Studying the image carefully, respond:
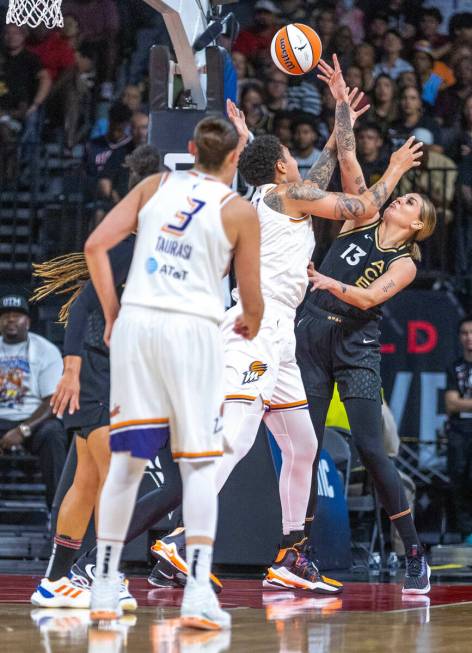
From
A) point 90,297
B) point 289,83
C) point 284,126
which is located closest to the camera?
point 90,297

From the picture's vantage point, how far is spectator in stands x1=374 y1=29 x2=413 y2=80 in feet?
47.1

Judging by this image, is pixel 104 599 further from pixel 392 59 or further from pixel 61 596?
pixel 392 59

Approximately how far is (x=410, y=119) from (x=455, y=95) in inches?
43.2

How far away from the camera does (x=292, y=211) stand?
6.48 meters

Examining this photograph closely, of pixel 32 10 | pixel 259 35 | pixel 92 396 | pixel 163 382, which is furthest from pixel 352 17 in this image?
pixel 163 382

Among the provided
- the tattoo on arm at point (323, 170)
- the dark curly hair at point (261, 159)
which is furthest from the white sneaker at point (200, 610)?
the tattoo on arm at point (323, 170)

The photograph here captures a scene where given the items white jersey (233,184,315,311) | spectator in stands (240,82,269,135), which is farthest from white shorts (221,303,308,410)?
spectator in stands (240,82,269,135)

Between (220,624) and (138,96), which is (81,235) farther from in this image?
(220,624)

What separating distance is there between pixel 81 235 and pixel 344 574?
19.0 ft

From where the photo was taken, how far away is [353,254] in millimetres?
7113

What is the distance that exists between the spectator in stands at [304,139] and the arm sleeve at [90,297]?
25.3 ft

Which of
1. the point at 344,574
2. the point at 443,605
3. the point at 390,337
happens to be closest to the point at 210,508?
the point at 443,605

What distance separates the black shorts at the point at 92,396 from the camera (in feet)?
18.3

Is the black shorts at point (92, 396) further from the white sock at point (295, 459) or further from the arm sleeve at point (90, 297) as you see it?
the white sock at point (295, 459)
